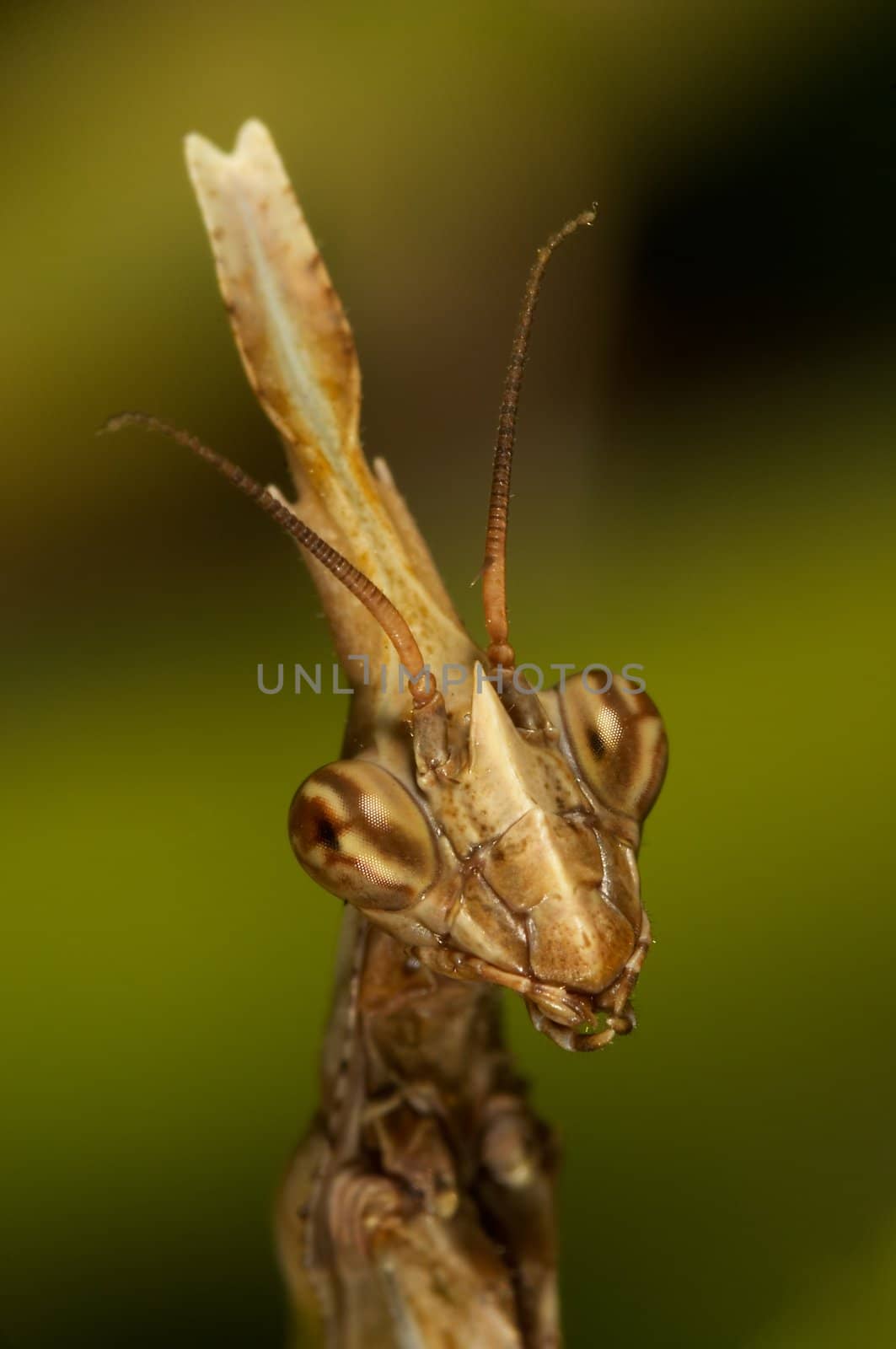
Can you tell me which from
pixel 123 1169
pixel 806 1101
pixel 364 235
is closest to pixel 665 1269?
pixel 806 1101

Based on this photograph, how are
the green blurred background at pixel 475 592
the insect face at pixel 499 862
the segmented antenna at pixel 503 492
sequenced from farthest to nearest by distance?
the green blurred background at pixel 475 592
the segmented antenna at pixel 503 492
the insect face at pixel 499 862

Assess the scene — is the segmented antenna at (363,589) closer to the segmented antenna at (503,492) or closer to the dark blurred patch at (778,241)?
the segmented antenna at (503,492)

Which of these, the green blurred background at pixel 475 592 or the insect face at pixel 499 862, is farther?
the green blurred background at pixel 475 592

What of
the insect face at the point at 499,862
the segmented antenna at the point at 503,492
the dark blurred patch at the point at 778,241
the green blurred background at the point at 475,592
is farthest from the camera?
the dark blurred patch at the point at 778,241

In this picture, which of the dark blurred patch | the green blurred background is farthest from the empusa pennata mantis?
the dark blurred patch

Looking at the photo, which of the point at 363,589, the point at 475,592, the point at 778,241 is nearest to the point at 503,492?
the point at 363,589

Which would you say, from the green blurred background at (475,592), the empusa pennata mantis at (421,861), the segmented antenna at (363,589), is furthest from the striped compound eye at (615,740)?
the green blurred background at (475,592)

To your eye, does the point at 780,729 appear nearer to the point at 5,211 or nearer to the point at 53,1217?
the point at 53,1217
